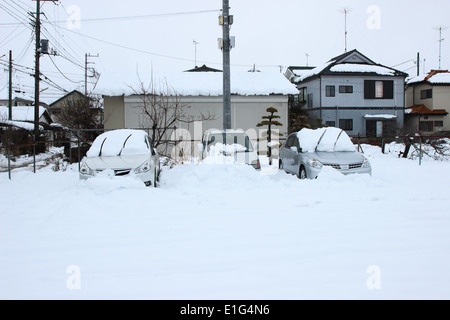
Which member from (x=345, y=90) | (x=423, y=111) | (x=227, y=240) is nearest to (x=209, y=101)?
(x=227, y=240)

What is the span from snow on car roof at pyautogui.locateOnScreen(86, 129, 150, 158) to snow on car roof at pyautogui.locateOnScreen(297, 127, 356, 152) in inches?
172

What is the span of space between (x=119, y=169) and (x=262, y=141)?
11.5 metres

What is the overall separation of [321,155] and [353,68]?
24910mm

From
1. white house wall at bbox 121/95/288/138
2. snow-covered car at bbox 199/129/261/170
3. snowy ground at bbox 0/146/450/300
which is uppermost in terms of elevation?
white house wall at bbox 121/95/288/138

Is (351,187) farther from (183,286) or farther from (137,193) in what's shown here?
(183,286)

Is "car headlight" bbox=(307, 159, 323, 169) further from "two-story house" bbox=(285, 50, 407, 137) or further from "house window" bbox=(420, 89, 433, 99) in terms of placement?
"house window" bbox=(420, 89, 433, 99)

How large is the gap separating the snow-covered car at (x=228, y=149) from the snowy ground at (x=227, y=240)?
1.57m

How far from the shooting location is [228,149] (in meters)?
10.1

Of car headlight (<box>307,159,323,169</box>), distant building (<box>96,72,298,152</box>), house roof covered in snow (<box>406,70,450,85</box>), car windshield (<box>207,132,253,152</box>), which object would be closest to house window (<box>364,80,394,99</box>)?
house roof covered in snow (<box>406,70,450,85</box>)

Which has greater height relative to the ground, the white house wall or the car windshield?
the white house wall

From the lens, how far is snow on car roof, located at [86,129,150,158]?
8711mm

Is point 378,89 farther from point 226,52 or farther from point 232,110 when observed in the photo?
point 226,52

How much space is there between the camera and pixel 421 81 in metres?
35.5
